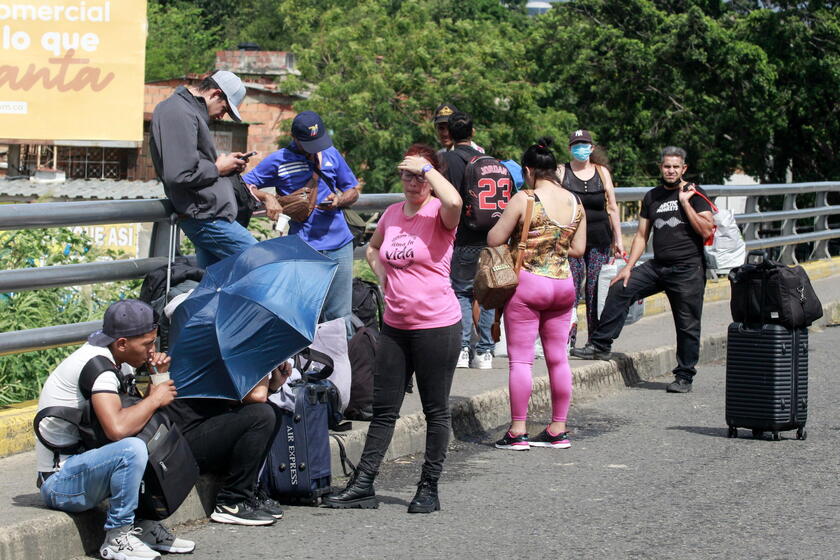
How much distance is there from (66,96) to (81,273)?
1732 cm

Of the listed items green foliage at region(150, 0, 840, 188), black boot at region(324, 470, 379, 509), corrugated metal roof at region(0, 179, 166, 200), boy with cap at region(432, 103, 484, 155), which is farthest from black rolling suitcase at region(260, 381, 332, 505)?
green foliage at region(150, 0, 840, 188)

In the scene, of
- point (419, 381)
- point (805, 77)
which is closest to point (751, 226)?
point (419, 381)

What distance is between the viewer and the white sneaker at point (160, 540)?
5195mm

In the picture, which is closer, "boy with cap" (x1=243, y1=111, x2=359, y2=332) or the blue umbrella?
the blue umbrella

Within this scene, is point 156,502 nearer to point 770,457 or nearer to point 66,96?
point 770,457

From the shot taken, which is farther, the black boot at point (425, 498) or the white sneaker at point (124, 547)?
the black boot at point (425, 498)

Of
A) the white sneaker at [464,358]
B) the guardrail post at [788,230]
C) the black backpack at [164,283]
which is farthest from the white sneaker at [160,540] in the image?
the guardrail post at [788,230]

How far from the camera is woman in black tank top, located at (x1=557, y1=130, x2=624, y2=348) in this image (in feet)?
32.0

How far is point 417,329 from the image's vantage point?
240 inches

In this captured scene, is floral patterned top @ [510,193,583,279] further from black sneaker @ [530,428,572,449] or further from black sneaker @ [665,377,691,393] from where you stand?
black sneaker @ [665,377,691,393]

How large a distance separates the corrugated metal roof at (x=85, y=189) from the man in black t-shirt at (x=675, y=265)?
19.3 metres

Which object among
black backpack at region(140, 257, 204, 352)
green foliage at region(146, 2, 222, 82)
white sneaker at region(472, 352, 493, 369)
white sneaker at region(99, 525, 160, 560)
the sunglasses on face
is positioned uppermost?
green foliage at region(146, 2, 222, 82)

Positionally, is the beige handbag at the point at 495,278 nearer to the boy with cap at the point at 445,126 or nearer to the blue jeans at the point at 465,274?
the blue jeans at the point at 465,274

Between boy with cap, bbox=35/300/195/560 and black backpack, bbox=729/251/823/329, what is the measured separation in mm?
4173
